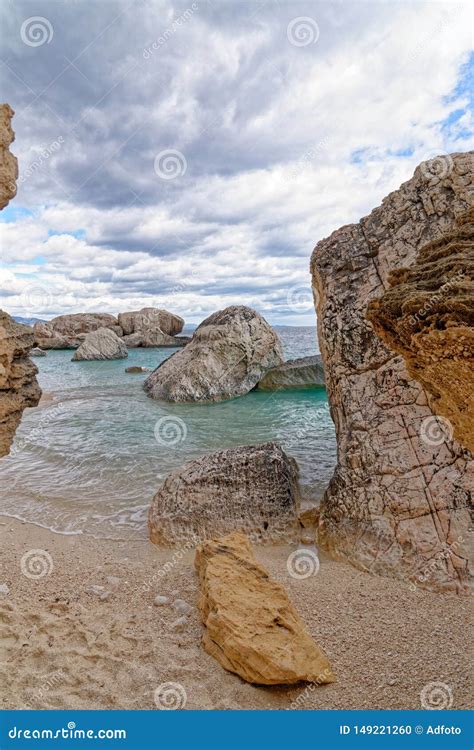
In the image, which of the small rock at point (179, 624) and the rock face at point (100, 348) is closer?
the small rock at point (179, 624)

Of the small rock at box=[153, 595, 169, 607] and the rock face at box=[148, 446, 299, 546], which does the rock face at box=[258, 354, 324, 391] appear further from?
the small rock at box=[153, 595, 169, 607]

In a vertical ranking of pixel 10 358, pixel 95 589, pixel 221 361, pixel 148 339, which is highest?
pixel 148 339

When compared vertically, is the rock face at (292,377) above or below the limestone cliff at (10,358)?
below

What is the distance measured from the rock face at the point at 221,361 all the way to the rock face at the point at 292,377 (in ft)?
1.51

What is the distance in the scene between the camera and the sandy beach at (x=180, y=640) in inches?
125

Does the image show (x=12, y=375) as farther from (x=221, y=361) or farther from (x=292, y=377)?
(x=292, y=377)

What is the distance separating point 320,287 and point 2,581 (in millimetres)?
5419

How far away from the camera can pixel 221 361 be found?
19.3 metres

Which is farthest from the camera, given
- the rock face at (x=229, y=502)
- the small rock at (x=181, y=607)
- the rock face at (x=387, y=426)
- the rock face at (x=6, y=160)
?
the rock face at (x=229, y=502)

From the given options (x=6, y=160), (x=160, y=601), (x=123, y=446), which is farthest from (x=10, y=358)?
(x=123, y=446)

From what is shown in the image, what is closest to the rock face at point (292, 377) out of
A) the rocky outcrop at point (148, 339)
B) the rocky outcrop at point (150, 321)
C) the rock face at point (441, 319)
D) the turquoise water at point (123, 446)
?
the turquoise water at point (123, 446)

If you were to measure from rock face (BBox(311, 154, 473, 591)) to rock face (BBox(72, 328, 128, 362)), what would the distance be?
36153 mm

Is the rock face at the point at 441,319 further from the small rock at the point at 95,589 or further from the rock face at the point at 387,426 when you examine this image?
the small rock at the point at 95,589

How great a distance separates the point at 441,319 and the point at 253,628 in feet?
9.04
